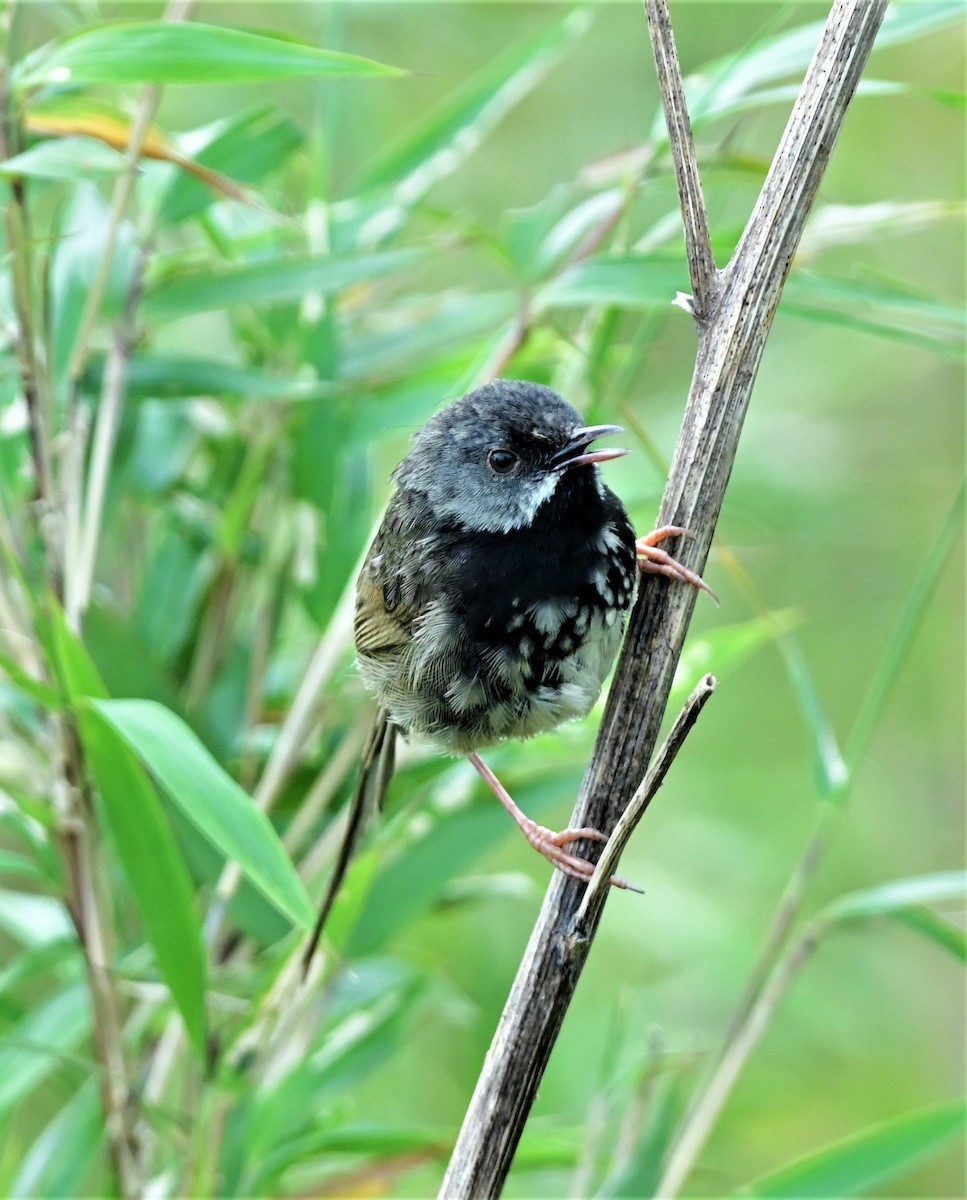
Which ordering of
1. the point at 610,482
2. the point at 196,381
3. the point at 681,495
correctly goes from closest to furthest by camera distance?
1. the point at 681,495
2. the point at 196,381
3. the point at 610,482

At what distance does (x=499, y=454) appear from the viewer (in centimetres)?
235

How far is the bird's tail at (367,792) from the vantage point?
7.26 feet

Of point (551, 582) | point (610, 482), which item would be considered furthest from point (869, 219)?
point (551, 582)

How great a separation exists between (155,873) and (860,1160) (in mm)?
1338

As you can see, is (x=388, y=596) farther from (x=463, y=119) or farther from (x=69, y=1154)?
(x=69, y=1154)

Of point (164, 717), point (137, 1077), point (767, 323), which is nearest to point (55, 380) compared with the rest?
point (164, 717)

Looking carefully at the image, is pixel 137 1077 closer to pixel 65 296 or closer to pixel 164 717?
pixel 164 717

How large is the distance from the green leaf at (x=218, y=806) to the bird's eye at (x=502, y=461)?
0.77 metres

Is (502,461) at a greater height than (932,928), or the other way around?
(502,461)

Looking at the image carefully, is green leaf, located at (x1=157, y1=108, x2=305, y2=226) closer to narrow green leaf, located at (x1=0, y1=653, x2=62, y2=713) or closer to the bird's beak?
the bird's beak

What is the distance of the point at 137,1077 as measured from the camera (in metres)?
2.49

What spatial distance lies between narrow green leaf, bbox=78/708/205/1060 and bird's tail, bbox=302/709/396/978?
0.19 m

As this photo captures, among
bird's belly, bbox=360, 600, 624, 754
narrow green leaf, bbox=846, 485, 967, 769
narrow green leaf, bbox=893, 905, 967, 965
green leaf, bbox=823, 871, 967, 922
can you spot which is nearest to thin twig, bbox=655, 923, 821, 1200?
green leaf, bbox=823, 871, 967, 922

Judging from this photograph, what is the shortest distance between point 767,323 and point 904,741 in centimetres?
400
